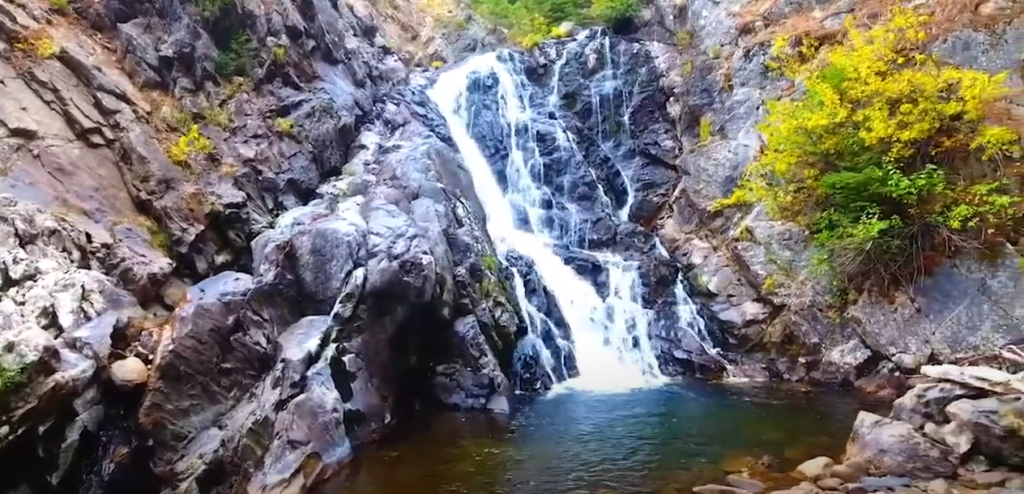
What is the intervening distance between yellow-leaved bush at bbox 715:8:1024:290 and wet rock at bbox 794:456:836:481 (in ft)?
16.5

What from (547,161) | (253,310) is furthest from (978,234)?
(253,310)

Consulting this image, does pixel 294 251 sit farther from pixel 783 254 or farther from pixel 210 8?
pixel 783 254

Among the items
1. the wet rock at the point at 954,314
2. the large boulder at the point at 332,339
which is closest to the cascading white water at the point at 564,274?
the large boulder at the point at 332,339

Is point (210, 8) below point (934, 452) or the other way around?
the other way around

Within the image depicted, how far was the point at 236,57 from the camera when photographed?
1509 cm

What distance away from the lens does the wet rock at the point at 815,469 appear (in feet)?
24.4

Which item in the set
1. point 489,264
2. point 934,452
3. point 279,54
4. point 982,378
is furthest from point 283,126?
point 982,378

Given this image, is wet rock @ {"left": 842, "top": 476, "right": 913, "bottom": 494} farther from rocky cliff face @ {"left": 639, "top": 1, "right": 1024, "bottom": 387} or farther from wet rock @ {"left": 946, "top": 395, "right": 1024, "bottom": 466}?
rocky cliff face @ {"left": 639, "top": 1, "right": 1024, "bottom": 387}

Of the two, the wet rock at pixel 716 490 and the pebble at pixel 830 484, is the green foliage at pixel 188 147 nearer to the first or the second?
the wet rock at pixel 716 490

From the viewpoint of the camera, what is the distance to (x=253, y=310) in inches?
381

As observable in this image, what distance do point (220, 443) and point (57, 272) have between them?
299 centimetres

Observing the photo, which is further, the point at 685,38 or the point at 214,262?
the point at 685,38

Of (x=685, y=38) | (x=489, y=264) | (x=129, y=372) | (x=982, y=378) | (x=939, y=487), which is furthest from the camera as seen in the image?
(x=685, y=38)

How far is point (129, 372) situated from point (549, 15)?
18.3 m
